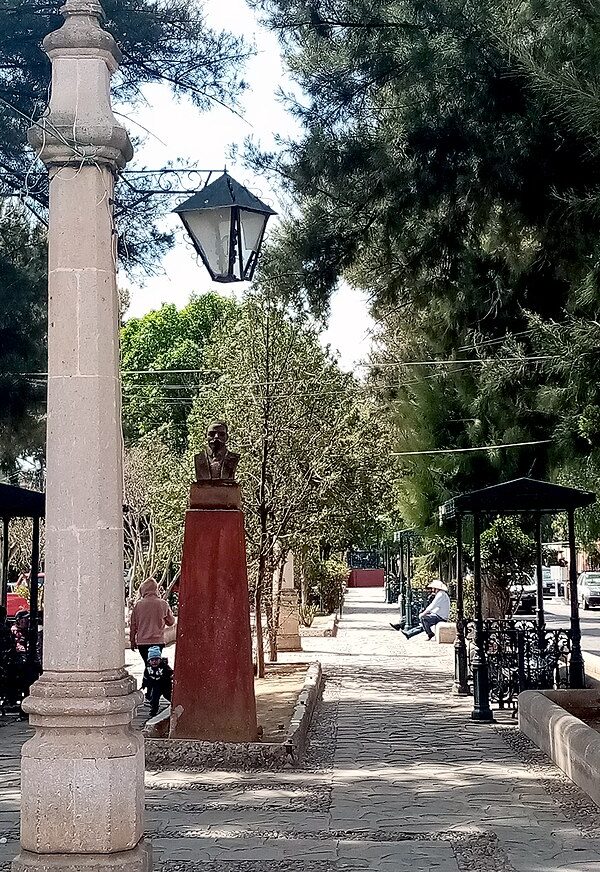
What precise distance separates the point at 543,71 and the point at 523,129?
3030mm

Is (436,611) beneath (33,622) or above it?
beneath

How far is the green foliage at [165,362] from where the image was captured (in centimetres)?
4819

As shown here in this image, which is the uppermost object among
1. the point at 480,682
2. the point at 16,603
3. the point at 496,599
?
the point at 496,599

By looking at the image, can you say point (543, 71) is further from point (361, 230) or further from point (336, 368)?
point (336, 368)

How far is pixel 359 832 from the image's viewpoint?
796 cm

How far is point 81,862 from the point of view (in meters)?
5.51

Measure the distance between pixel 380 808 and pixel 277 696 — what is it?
6.71 meters

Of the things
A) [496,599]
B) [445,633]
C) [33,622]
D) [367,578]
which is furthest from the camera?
[367,578]

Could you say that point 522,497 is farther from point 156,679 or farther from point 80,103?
point 80,103

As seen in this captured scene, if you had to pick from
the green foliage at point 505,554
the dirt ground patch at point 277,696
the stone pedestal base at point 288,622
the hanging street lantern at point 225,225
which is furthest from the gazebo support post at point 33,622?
the hanging street lantern at point 225,225

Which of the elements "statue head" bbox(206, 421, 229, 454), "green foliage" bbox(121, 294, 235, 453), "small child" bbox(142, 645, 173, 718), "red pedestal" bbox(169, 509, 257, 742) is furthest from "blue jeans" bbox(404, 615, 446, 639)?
"green foliage" bbox(121, 294, 235, 453)

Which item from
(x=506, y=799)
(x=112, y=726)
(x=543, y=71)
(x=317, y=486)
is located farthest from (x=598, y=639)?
(x=112, y=726)

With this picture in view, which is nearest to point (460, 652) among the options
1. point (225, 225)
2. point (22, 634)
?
point (22, 634)

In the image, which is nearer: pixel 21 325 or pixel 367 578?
pixel 21 325
